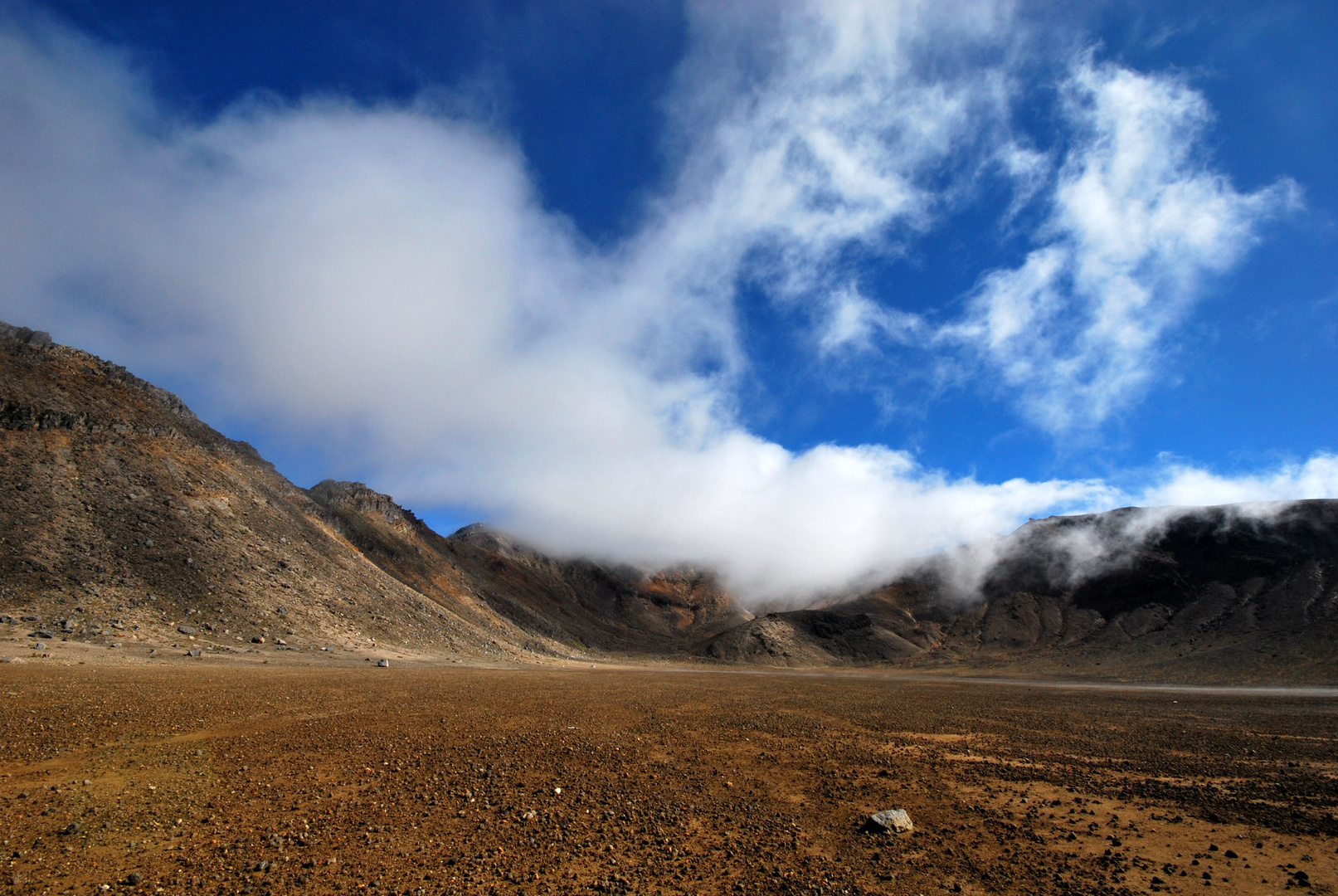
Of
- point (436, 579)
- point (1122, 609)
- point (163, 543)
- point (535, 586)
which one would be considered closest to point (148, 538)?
point (163, 543)

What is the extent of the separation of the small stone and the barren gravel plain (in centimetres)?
19

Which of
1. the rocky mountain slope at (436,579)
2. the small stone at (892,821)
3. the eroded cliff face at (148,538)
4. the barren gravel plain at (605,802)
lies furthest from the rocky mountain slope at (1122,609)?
the small stone at (892,821)

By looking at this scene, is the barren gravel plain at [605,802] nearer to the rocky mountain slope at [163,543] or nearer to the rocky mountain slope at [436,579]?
the rocky mountain slope at [163,543]

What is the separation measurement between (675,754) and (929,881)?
802 cm

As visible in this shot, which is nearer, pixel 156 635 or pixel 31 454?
pixel 156 635

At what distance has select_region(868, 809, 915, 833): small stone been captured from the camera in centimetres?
915

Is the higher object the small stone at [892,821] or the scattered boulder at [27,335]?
the scattered boulder at [27,335]

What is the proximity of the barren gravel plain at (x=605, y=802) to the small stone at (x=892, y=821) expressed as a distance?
7.4 inches

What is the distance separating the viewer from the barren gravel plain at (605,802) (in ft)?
24.0

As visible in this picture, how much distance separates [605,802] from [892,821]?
496 centimetres

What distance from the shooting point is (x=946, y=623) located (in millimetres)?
128750

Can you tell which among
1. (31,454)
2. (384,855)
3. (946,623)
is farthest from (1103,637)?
(31,454)

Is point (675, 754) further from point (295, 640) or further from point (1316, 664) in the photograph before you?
point (1316, 664)

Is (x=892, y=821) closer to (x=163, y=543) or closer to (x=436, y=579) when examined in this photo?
(x=163, y=543)
